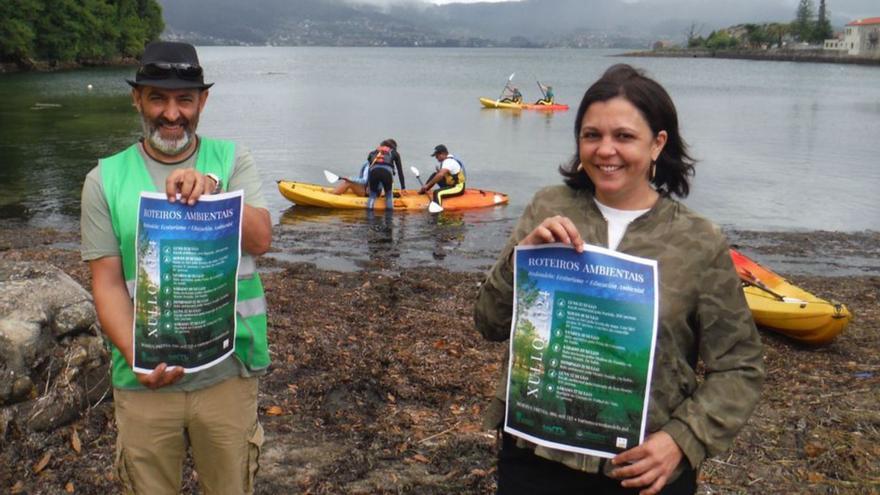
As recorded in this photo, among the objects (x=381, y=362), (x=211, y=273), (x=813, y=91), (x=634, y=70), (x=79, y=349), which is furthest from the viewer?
(x=813, y=91)

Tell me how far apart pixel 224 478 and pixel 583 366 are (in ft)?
5.33

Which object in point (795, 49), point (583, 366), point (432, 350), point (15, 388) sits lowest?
point (432, 350)

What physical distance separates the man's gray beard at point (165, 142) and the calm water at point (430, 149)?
172cm

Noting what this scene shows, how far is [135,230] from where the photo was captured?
2.73 meters

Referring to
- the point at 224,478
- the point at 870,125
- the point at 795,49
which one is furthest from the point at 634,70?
the point at 795,49

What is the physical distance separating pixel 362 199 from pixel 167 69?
50.0 ft

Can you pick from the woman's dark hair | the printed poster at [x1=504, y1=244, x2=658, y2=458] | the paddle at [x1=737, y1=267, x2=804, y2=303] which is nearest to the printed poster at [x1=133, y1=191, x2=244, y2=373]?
the printed poster at [x1=504, y1=244, x2=658, y2=458]

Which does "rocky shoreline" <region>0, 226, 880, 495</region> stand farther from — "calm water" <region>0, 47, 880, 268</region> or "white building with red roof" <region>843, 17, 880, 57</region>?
"white building with red roof" <region>843, 17, 880, 57</region>

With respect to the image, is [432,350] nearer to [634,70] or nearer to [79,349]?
[79,349]

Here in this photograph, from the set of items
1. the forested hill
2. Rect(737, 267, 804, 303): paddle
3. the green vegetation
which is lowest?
Rect(737, 267, 804, 303): paddle

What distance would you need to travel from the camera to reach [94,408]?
4727mm

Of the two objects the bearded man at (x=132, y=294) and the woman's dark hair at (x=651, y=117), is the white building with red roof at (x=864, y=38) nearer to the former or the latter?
the woman's dark hair at (x=651, y=117)

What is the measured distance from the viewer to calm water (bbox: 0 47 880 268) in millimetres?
16547

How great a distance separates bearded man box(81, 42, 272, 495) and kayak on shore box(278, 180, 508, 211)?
14797mm
